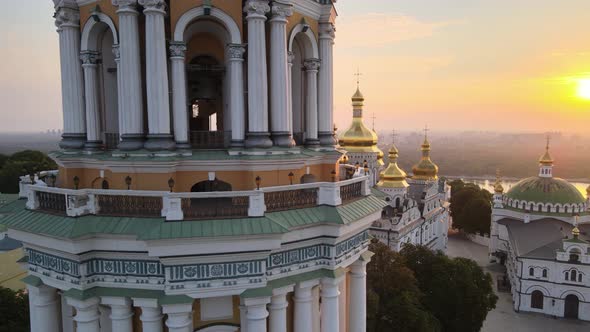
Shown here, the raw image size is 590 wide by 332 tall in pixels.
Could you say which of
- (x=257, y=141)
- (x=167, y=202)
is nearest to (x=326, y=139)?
(x=257, y=141)

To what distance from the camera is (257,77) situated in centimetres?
1051

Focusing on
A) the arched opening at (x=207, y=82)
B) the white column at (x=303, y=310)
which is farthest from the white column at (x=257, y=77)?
the white column at (x=303, y=310)

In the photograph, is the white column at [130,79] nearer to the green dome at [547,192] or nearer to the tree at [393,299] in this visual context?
the tree at [393,299]

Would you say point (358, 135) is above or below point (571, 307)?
above

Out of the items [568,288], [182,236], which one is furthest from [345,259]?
[568,288]

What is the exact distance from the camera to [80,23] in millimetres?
11422

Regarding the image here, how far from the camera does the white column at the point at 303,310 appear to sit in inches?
412

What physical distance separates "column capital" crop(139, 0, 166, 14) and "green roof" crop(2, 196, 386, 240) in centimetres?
450

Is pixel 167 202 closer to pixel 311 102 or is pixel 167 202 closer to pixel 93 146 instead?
pixel 93 146

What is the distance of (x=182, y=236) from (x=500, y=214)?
4862cm

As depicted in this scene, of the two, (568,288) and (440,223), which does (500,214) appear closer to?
(440,223)

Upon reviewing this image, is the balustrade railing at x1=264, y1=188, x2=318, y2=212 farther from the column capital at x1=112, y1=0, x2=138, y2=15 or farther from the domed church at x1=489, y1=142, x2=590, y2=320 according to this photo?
the domed church at x1=489, y1=142, x2=590, y2=320

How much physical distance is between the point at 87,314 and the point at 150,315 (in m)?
1.45

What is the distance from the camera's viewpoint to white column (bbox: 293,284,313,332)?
1047cm
